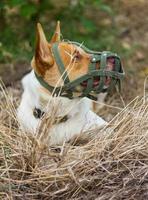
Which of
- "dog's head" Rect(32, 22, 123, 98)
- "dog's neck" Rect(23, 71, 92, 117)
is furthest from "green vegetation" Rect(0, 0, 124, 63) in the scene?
"dog's head" Rect(32, 22, 123, 98)

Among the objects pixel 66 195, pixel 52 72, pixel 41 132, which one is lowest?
pixel 66 195

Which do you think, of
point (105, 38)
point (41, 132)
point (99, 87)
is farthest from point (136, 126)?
point (105, 38)

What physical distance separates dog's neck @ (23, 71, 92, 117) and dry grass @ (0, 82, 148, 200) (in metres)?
0.19

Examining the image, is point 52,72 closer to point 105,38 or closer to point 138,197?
point 138,197

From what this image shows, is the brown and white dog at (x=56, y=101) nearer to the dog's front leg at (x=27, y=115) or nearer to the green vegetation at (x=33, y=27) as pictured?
the dog's front leg at (x=27, y=115)

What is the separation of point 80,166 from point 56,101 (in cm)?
39

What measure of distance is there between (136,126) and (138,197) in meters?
0.48

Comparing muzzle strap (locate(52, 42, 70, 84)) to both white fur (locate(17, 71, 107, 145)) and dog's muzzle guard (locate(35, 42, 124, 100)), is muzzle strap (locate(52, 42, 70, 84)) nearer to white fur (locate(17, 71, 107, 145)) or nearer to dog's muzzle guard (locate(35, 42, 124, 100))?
dog's muzzle guard (locate(35, 42, 124, 100))

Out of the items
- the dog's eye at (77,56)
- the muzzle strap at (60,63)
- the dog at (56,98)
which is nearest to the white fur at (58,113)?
the dog at (56,98)

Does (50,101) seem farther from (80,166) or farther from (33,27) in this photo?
(33,27)

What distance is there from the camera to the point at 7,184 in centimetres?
315

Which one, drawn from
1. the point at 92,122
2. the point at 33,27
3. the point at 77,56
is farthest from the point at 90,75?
the point at 33,27

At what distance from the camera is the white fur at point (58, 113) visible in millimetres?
3463

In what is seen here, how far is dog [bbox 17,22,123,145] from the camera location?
133 inches
